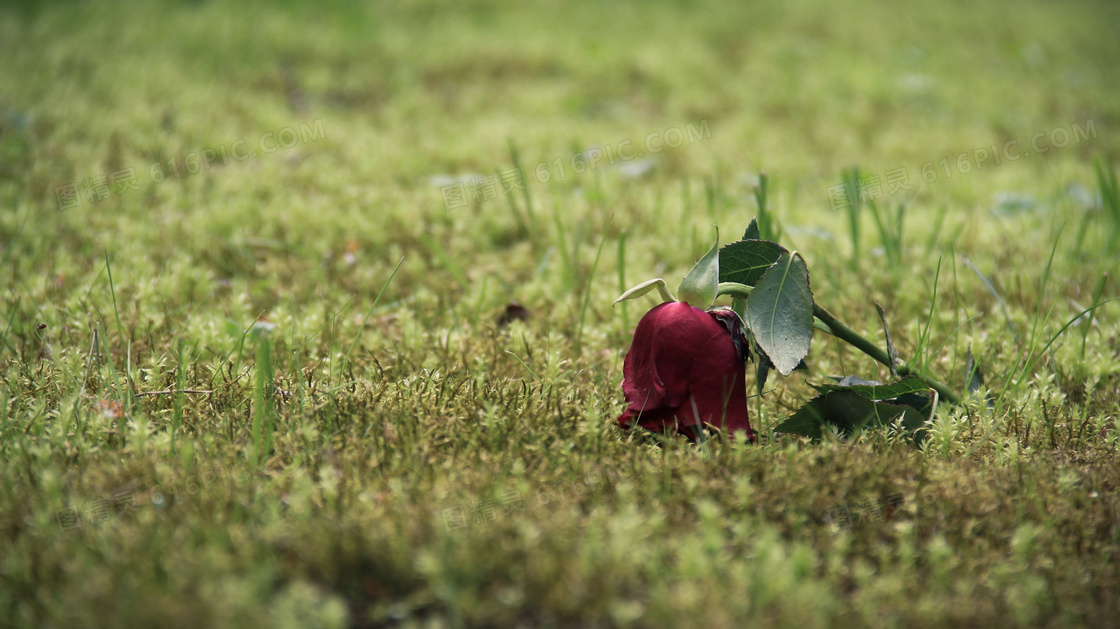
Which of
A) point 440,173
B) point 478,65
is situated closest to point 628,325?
point 440,173

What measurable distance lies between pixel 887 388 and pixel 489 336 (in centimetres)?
115

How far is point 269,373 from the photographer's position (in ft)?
5.17

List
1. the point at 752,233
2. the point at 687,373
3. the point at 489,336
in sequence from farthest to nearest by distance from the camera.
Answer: the point at 489,336 → the point at 752,233 → the point at 687,373

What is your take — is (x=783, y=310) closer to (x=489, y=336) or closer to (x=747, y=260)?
(x=747, y=260)

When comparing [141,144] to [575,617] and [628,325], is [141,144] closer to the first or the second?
[628,325]

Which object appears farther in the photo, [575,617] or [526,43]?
[526,43]

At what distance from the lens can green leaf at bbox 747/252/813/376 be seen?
4.62ft

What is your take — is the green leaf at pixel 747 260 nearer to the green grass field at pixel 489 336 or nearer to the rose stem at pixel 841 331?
the rose stem at pixel 841 331

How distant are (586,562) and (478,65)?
5370 mm

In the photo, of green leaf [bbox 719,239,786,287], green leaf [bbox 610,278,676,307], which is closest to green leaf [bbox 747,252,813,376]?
green leaf [bbox 719,239,786,287]

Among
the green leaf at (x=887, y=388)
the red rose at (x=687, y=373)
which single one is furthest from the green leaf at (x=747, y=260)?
the green leaf at (x=887, y=388)

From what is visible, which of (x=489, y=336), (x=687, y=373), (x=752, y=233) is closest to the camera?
(x=687, y=373)

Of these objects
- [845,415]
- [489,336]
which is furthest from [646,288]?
[489,336]

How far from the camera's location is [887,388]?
1562 mm
